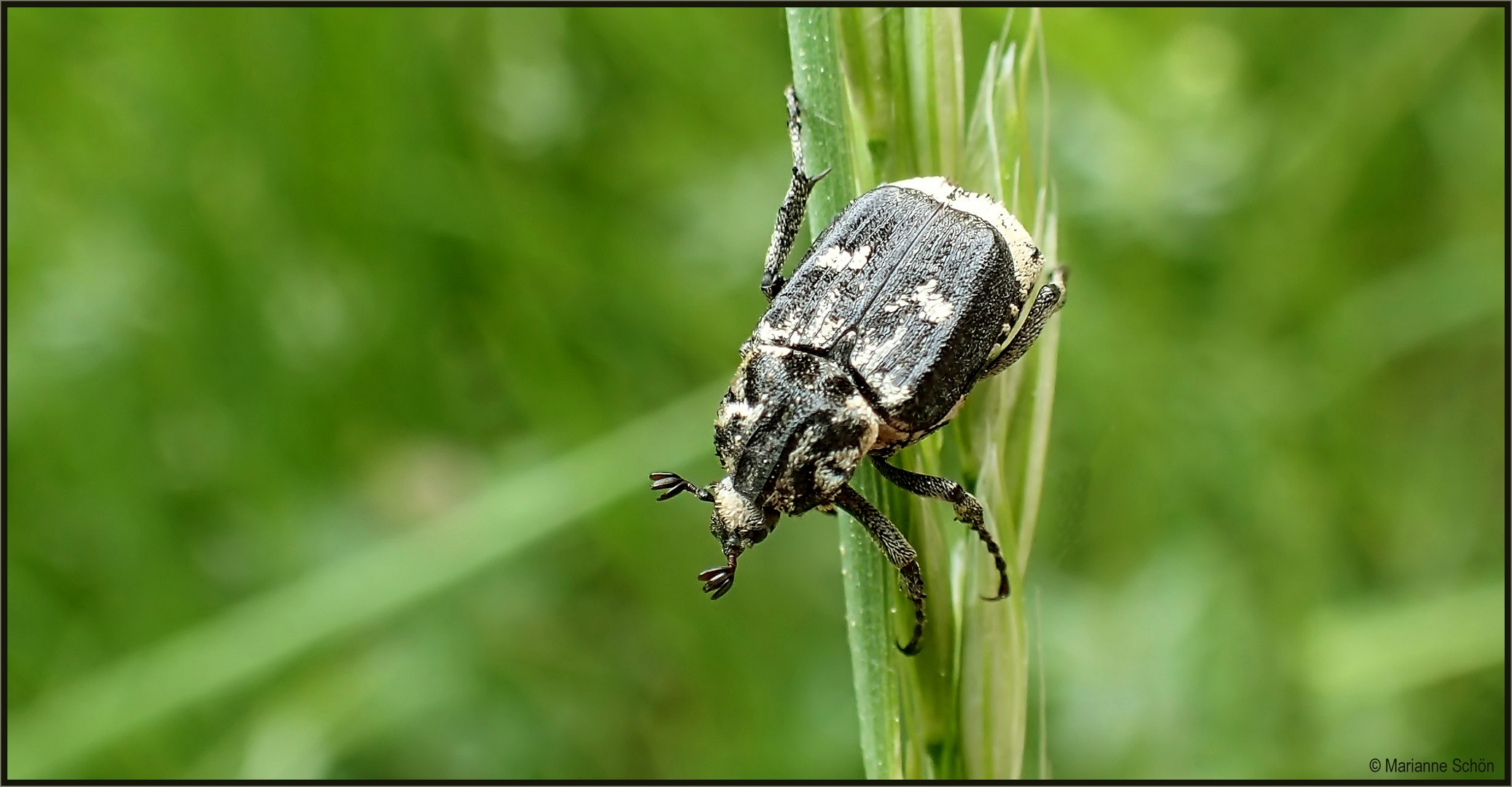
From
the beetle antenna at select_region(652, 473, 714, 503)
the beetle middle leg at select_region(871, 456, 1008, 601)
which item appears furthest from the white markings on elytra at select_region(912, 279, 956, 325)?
the beetle antenna at select_region(652, 473, 714, 503)

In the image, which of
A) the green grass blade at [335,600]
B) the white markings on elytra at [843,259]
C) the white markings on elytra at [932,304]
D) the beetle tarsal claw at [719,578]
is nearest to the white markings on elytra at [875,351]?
the white markings on elytra at [932,304]

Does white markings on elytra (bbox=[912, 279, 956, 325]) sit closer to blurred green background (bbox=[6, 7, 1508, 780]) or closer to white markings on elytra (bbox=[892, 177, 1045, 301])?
white markings on elytra (bbox=[892, 177, 1045, 301])

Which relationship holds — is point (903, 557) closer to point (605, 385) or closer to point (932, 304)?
point (932, 304)

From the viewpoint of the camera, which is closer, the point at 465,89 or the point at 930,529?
the point at 930,529

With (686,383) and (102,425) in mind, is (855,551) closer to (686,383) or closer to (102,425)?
(686,383)

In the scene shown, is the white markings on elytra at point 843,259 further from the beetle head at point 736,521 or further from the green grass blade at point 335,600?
the green grass blade at point 335,600

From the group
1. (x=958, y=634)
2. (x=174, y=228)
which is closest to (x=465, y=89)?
(x=174, y=228)

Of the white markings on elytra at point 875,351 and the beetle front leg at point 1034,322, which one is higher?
the white markings on elytra at point 875,351
